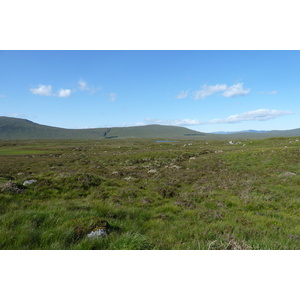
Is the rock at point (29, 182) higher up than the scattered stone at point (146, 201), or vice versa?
the rock at point (29, 182)

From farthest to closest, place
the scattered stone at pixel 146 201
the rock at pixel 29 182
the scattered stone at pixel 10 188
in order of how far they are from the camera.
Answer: the rock at pixel 29 182 < the scattered stone at pixel 146 201 < the scattered stone at pixel 10 188

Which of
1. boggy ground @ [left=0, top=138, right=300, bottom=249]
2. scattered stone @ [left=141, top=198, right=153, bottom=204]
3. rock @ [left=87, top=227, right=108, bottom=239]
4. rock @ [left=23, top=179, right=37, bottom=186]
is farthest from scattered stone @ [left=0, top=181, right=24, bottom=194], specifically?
rock @ [left=87, top=227, right=108, bottom=239]

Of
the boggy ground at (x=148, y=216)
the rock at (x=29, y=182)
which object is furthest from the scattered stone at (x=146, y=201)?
the rock at (x=29, y=182)

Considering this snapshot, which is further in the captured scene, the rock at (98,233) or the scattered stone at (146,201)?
the scattered stone at (146,201)

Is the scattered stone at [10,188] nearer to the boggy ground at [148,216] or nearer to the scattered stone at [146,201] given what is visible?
the boggy ground at [148,216]

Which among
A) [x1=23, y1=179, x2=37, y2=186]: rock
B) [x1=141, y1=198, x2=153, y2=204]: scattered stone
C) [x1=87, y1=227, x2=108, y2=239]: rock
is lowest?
[x1=141, y1=198, x2=153, y2=204]: scattered stone

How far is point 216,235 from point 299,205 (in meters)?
7.19

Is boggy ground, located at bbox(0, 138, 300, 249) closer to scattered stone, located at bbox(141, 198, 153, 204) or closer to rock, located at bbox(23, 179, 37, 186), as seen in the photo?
scattered stone, located at bbox(141, 198, 153, 204)

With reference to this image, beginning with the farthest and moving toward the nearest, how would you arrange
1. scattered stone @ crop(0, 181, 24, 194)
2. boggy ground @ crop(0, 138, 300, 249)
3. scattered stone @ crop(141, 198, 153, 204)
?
1. scattered stone @ crop(141, 198, 153, 204)
2. scattered stone @ crop(0, 181, 24, 194)
3. boggy ground @ crop(0, 138, 300, 249)

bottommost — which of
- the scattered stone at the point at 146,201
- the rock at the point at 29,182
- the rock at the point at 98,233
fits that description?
the scattered stone at the point at 146,201

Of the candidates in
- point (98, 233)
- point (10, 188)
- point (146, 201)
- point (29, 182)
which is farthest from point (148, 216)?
point (29, 182)

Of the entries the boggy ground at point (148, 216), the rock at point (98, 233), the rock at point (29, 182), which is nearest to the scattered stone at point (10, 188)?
the boggy ground at point (148, 216)

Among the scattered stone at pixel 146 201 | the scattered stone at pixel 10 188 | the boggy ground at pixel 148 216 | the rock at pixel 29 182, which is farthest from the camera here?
the rock at pixel 29 182

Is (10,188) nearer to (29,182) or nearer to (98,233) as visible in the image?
(29,182)
